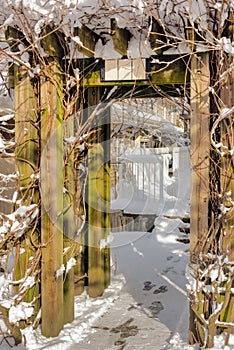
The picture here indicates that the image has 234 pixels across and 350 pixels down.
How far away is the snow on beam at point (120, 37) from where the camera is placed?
131 inches

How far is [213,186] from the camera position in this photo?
3408 millimetres

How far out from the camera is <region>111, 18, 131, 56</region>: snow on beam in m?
3.33

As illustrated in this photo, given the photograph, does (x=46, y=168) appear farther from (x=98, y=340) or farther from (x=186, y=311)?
(x=186, y=311)

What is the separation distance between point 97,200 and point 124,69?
5.58 feet

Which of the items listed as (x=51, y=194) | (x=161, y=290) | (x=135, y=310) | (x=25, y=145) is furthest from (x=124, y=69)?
(x=161, y=290)

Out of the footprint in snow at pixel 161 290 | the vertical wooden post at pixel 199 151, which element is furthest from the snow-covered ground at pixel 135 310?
the vertical wooden post at pixel 199 151

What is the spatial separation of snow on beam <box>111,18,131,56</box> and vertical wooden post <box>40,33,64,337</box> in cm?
53

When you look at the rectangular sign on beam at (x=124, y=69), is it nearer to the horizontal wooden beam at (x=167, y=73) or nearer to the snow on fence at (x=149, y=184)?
the horizontal wooden beam at (x=167, y=73)

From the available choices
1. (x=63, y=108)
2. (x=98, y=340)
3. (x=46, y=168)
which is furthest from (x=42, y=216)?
(x=98, y=340)

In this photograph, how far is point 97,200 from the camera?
15.6 ft

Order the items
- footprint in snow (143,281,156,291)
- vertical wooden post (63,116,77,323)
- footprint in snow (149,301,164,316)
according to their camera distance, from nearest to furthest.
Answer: vertical wooden post (63,116,77,323), footprint in snow (149,301,164,316), footprint in snow (143,281,156,291)

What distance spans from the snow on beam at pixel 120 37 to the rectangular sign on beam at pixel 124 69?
99 millimetres

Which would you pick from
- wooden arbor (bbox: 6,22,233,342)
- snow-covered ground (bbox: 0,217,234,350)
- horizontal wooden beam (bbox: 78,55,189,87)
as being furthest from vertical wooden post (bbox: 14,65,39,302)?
horizontal wooden beam (bbox: 78,55,189,87)

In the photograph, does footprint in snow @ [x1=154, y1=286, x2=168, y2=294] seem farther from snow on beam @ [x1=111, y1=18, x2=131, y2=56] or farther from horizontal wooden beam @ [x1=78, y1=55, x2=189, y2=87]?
snow on beam @ [x1=111, y1=18, x2=131, y2=56]
